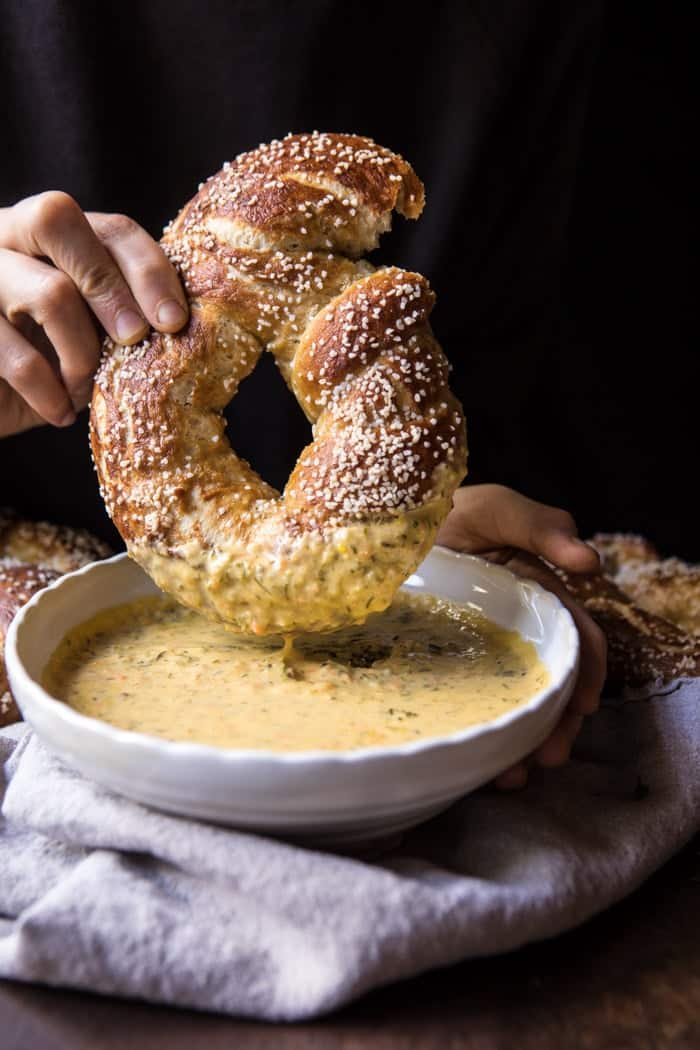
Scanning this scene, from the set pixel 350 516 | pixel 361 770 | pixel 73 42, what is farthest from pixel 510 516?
pixel 73 42

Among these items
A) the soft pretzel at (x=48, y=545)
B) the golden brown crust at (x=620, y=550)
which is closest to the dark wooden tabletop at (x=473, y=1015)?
the soft pretzel at (x=48, y=545)

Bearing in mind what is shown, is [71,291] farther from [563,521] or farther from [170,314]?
[563,521]

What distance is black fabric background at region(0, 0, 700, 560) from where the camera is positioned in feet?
7.55

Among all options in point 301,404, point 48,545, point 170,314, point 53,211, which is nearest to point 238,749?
point 301,404

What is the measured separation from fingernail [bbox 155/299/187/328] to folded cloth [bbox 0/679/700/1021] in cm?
56

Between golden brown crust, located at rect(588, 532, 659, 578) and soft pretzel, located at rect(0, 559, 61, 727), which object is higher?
soft pretzel, located at rect(0, 559, 61, 727)

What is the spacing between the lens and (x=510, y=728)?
121 cm

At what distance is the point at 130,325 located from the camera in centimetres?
148

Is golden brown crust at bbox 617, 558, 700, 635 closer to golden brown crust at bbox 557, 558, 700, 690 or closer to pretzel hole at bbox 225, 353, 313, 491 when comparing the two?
golden brown crust at bbox 557, 558, 700, 690

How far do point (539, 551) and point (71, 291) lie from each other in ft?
2.63

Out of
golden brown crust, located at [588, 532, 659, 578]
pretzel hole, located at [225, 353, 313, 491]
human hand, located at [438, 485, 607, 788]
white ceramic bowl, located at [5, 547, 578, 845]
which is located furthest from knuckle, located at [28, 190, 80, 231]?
golden brown crust, located at [588, 532, 659, 578]

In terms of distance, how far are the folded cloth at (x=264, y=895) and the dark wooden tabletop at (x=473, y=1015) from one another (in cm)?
3

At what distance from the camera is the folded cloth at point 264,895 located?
1.10 metres

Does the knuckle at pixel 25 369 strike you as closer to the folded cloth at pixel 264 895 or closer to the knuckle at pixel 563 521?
the folded cloth at pixel 264 895
